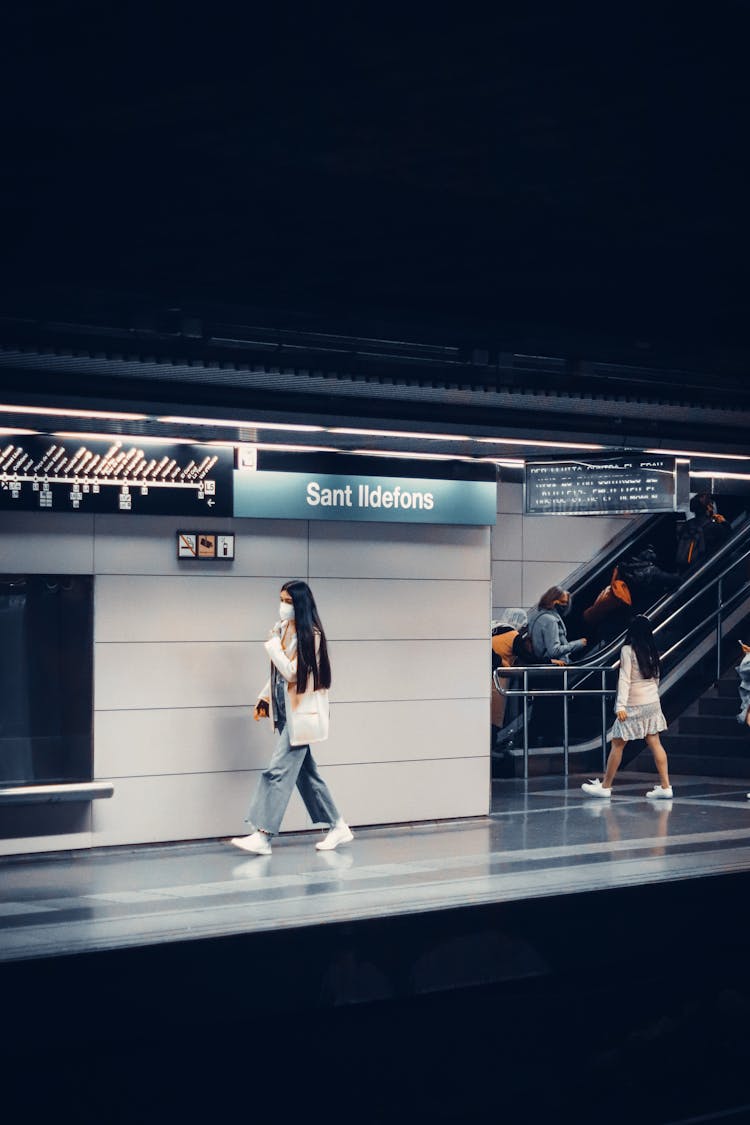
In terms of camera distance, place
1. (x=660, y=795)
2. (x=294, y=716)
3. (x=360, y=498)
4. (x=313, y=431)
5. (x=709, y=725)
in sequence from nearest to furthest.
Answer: (x=294, y=716) → (x=313, y=431) → (x=360, y=498) → (x=660, y=795) → (x=709, y=725)

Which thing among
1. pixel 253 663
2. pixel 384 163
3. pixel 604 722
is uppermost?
pixel 384 163

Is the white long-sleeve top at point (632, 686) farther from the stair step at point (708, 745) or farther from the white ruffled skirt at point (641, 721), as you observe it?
the stair step at point (708, 745)

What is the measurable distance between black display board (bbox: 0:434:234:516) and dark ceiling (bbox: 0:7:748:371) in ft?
9.05

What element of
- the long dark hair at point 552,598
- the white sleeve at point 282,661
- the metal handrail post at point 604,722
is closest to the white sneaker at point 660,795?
the metal handrail post at point 604,722

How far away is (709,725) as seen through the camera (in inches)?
646

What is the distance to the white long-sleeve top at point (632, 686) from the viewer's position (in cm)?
1386

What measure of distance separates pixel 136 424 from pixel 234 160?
5098mm

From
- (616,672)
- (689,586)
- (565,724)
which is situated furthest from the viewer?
(689,586)

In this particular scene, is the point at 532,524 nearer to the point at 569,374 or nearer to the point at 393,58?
the point at 569,374

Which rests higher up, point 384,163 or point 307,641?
point 384,163

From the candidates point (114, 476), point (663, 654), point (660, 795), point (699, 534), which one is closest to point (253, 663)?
point (114, 476)

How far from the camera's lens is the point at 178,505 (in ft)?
37.2

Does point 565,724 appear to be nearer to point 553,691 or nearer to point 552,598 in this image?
point 553,691

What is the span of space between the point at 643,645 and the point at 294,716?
4.22 meters
